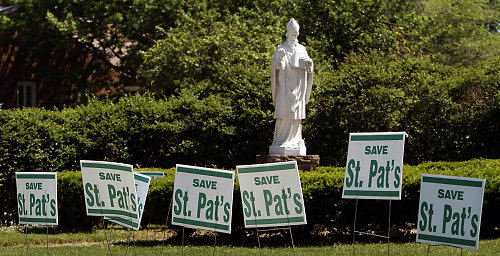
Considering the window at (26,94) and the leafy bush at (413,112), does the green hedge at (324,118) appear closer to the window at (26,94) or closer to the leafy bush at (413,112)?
the leafy bush at (413,112)

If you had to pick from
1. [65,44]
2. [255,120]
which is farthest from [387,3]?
[65,44]

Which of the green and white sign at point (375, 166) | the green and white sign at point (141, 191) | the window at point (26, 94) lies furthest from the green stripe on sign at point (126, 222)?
the window at point (26, 94)

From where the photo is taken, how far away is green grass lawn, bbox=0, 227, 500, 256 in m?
10.2

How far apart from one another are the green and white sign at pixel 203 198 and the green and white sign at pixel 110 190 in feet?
1.88

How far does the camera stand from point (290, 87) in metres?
13.4

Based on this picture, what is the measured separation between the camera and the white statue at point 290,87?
13328 mm

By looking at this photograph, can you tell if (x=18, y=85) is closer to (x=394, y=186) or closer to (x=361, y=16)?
(x=361, y=16)

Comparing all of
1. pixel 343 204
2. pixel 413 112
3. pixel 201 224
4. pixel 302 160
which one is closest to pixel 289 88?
pixel 302 160

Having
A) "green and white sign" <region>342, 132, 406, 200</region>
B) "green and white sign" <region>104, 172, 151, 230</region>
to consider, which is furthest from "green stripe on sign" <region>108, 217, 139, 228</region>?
"green and white sign" <region>342, 132, 406, 200</region>

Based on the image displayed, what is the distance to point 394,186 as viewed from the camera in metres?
8.39

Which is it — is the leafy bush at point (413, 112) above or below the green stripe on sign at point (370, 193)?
above

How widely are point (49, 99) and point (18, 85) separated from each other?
1.30 m

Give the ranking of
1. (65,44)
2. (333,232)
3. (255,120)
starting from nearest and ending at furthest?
1. (333,232)
2. (255,120)
3. (65,44)

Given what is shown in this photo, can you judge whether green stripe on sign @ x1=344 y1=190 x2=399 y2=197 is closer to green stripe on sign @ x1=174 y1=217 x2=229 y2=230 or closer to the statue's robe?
green stripe on sign @ x1=174 y1=217 x2=229 y2=230
